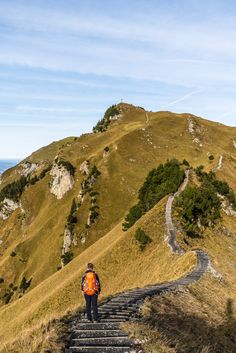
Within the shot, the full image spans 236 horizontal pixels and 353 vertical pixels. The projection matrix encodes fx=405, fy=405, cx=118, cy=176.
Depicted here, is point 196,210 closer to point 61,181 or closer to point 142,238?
point 142,238

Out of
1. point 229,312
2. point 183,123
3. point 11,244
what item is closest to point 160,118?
point 183,123

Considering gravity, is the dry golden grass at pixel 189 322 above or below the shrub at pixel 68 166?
below

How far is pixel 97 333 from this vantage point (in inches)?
560

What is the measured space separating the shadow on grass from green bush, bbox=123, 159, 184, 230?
154ft

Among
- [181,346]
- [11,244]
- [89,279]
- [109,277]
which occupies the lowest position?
[181,346]

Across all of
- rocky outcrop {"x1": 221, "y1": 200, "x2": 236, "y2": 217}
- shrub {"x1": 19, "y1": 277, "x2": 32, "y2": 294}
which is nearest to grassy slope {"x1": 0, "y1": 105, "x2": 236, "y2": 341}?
shrub {"x1": 19, "y1": 277, "x2": 32, "y2": 294}

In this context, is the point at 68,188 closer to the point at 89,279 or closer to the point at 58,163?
the point at 58,163

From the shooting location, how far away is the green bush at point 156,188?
72188mm

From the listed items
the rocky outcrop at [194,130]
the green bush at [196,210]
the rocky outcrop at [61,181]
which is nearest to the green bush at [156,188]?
the green bush at [196,210]

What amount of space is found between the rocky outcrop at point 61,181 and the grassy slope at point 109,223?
3.59 m

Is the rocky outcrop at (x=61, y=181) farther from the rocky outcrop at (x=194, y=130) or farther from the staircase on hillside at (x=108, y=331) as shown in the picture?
the staircase on hillside at (x=108, y=331)

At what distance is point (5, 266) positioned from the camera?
6181 inches

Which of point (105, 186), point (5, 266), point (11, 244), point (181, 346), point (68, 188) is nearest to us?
point (181, 346)

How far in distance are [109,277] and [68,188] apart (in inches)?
4657
